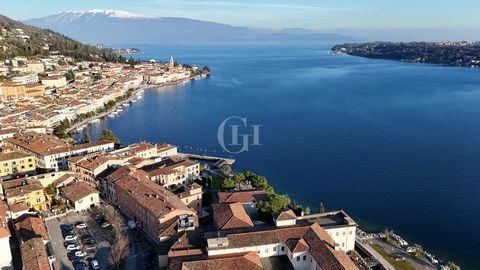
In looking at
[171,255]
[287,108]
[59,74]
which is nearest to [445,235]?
[171,255]

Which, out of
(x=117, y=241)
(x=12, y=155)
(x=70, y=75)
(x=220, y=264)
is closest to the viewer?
(x=220, y=264)

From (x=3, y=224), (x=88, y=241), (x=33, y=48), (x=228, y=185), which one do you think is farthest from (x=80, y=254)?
(x=33, y=48)

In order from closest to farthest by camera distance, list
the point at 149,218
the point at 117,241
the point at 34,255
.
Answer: the point at 34,255
the point at 117,241
the point at 149,218

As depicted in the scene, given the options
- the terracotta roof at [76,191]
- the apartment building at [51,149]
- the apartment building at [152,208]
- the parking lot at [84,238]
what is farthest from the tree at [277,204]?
the apartment building at [51,149]

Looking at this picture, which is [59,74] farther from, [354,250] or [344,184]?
[354,250]

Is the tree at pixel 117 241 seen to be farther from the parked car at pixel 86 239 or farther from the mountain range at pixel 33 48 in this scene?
the mountain range at pixel 33 48

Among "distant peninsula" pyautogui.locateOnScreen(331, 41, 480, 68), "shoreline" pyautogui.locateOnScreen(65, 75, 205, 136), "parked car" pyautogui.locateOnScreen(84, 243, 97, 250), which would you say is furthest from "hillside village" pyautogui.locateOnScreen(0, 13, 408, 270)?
"distant peninsula" pyautogui.locateOnScreen(331, 41, 480, 68)

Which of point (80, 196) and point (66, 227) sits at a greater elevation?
point (80, 196)

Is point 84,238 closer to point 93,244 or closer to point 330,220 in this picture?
point 93,244
